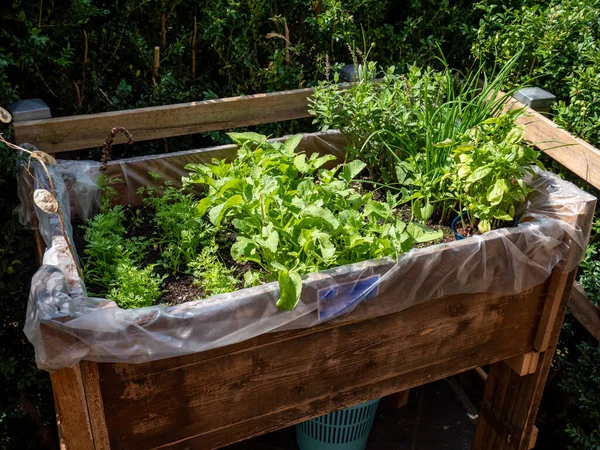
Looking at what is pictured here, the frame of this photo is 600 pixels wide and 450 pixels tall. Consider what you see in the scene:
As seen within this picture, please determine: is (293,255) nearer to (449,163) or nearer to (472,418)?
(449,163)

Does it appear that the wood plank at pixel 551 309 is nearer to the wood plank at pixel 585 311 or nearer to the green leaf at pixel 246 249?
the wood plank at pixel 585 311

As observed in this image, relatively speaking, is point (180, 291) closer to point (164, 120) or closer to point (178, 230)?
point (178, 230)

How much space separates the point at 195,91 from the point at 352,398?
1618mm

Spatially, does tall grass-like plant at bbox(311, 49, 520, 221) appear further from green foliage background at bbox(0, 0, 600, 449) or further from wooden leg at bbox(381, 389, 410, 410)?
wooden leg at bbox(381, 389, 410, 410)

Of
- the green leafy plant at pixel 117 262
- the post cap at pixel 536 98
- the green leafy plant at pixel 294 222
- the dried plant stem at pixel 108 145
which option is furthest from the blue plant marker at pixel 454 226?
the dried plant stem at pixel 108 145

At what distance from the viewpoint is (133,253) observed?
2268 mm

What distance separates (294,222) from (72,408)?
0.81 metres

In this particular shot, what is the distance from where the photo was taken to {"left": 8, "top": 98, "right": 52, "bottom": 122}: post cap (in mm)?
2510

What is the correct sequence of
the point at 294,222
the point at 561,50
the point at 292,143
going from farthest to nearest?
the point at 561,50
the point at 292,143
the point at 294,222

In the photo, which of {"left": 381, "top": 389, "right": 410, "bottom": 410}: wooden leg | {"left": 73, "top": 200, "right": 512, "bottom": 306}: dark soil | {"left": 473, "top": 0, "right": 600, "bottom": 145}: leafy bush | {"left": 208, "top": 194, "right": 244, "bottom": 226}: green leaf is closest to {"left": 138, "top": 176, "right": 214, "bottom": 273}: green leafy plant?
{"left": 73, "top": 200, "right": 512, "bottom": 306}: dark soil

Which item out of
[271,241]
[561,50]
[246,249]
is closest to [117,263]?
[246,249]

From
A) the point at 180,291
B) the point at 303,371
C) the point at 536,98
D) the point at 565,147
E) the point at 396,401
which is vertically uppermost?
the point at 536,98

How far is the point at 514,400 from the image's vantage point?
269 centimetres

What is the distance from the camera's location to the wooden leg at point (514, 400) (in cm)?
246
